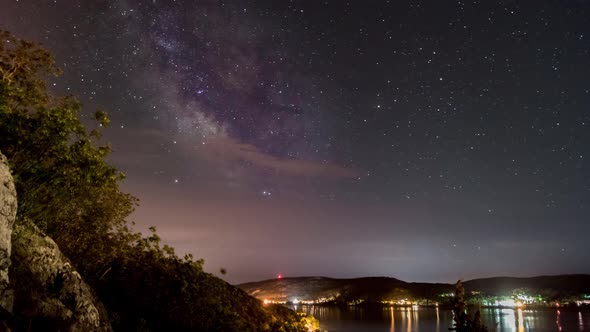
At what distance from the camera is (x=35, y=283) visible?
11.9m

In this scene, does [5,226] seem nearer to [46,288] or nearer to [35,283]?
[35,283]

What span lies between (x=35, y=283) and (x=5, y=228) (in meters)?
2.34

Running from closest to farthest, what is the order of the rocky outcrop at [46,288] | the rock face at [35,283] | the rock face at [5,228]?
the rock face at [5,228]
the rock face at [35,283]
the rocky outcrop at [46,288]

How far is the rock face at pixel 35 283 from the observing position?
10406mm

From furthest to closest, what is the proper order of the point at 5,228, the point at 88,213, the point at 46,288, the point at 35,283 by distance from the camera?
the point at 88,213 < the point at 46,288 < the point at 35,283 < the point at 5,228

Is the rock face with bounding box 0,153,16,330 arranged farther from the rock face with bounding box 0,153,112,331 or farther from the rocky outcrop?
the rocky outcrop

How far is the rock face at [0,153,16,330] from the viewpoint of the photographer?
9.93m

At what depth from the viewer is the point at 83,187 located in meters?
14.7

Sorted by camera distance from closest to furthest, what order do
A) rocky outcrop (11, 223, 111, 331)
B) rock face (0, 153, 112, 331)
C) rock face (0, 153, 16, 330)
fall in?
1. rock face (0, 153, 16, 330)
2. rock face (0, 153, 112, 331)
3. rocky outcrop (11, 223, 111, 331)

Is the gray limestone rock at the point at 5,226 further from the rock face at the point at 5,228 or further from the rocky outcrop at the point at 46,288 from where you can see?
the rocky outcrop at the point at 46,288

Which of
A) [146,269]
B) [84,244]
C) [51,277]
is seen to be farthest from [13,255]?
[146,269]


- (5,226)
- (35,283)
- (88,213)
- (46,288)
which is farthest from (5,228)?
(88,213)

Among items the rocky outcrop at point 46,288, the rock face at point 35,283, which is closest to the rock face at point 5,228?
the rock face at point 35,283

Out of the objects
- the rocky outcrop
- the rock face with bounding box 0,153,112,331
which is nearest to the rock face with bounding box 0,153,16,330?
the rock face with bounding box 0,153,112,331
